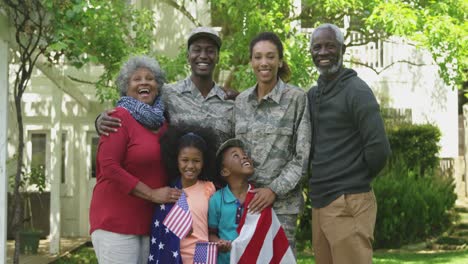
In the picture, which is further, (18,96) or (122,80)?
(18,96)

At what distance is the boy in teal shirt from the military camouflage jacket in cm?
9

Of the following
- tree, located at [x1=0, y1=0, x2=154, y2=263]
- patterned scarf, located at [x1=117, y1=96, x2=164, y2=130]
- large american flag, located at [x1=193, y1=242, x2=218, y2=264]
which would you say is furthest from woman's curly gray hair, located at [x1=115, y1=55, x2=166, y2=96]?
tree, located at [x1=0, y1=0, x2=154, y2=263]

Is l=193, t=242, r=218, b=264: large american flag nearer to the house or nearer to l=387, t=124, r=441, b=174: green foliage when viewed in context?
the house

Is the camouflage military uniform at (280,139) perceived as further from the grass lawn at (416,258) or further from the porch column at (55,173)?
the porch column at (55,173)

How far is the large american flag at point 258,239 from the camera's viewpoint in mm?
4820

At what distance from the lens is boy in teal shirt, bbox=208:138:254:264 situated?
486 cm

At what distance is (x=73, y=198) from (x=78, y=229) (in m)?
0.56

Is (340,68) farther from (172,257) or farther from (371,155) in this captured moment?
(172,257)

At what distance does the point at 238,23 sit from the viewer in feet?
35.5

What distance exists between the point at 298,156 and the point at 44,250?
352 inches

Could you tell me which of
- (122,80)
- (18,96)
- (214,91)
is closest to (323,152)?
(214,91)

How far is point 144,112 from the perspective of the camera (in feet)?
15.9

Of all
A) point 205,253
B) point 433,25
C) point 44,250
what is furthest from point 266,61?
point 44,250

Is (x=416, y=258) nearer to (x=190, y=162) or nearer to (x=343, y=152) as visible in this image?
(x=343, y=152)
